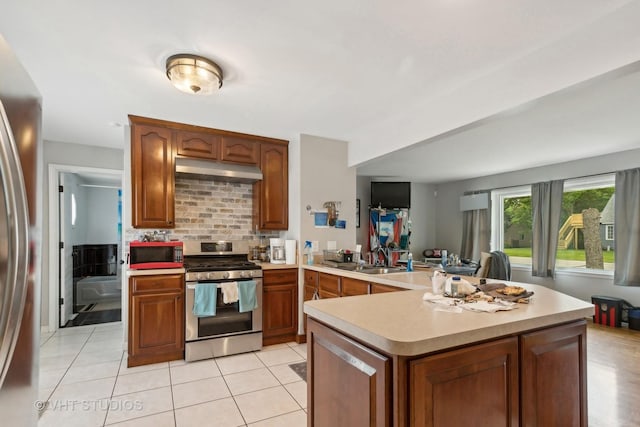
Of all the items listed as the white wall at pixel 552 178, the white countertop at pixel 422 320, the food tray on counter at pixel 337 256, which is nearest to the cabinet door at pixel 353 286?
the food tray on counter at pixel 337 256

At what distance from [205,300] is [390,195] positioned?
4.30 meters

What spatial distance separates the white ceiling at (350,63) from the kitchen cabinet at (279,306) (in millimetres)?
1625

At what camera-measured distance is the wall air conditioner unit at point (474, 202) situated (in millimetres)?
6371

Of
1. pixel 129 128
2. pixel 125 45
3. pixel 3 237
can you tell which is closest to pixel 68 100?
pixel 129 128

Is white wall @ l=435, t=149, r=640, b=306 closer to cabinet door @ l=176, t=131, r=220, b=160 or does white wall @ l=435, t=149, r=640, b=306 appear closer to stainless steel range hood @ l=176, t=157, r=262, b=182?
stainless steel range hood @ l=176, t=157, r=262, b=182

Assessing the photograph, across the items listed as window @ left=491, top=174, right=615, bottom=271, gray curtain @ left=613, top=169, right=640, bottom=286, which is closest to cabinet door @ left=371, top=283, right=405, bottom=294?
gray curtain @ left=613, top=169, right=640, bottom=286

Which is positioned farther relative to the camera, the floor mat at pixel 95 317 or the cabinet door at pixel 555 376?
the floor mat at pixel 95 317

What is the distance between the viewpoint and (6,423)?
91cm

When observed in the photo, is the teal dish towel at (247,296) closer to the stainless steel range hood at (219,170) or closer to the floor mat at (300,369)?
the floor mat at (300,369)

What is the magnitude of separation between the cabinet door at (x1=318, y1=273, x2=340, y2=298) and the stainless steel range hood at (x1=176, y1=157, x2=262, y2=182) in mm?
1344

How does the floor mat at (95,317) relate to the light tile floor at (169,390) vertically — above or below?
below

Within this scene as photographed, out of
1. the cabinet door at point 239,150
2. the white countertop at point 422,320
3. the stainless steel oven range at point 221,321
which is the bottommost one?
the stainless steel oven range at point 221,321

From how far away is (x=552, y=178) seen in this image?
5340 millimetres

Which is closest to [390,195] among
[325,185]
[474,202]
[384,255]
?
[384,255]
